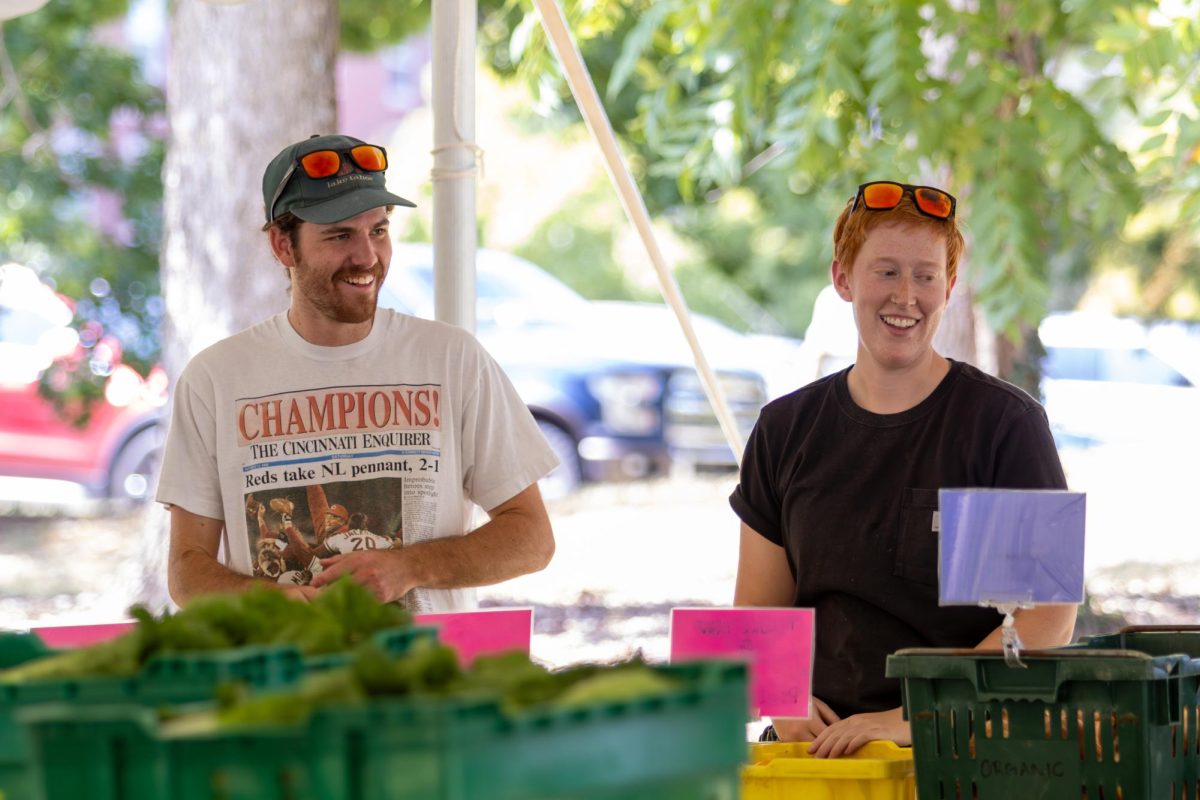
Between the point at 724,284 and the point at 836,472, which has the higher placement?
the point at 724,284

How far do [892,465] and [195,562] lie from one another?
4.41 ft

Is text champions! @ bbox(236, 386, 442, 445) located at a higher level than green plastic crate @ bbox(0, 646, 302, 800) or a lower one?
higher

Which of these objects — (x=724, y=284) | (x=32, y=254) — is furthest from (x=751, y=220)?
(x=32, y=254)

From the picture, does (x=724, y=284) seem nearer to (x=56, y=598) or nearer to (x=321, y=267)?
(x=56, y=598)

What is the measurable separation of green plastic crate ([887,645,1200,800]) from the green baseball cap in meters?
1.35

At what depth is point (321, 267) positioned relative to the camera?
10.1ft

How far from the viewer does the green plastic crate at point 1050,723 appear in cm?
227

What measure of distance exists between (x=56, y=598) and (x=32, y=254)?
6.25 feet

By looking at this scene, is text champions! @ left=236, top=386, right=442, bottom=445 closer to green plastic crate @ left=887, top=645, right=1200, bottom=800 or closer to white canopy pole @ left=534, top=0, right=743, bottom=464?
white canopy pole @ left=534, top=0, right=743, bottom=464

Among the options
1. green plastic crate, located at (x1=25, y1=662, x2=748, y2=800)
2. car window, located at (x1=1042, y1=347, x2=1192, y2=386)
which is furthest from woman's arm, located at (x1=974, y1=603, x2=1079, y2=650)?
car window, located at (x1=1042, y1=347, x2=1192, y2=386)

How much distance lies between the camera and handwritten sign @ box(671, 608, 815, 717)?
2.56m

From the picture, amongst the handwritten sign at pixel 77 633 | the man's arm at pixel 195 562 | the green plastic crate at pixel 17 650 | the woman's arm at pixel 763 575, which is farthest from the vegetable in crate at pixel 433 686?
the man's arm at pixel 195 562

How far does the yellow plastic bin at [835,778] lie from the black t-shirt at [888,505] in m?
0.27

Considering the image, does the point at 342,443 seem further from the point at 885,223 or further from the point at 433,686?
the point at 433,686
